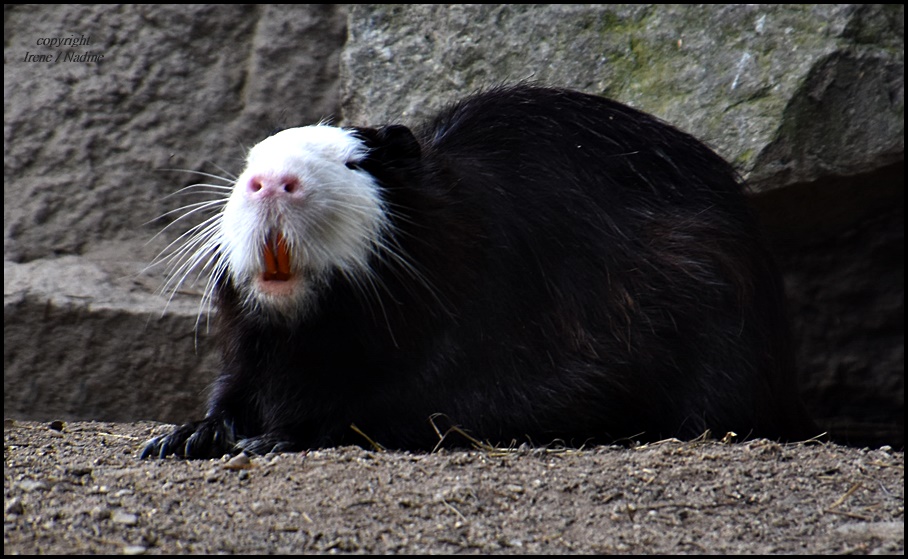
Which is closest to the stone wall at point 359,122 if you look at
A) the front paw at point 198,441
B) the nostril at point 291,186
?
the front paw at point 198,441

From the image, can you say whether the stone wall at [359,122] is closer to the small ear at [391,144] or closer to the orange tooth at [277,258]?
the small ear at [391,144]

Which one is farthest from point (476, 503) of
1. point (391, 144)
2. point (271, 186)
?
point (391, 144)

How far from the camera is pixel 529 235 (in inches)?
161

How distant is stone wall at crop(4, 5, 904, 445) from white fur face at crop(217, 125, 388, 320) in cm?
175

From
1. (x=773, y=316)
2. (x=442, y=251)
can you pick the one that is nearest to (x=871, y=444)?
(x=773, y=316)

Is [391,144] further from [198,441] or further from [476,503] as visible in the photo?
[476,503]

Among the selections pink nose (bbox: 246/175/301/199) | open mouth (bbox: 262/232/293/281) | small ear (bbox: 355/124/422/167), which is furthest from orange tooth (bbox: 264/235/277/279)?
small ear (bbox: 355/124/422/167)

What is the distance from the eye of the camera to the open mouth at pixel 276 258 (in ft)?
11.7

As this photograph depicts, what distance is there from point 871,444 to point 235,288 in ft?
12.1

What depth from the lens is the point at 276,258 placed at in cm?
364

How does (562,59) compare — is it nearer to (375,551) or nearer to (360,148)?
(360,148)

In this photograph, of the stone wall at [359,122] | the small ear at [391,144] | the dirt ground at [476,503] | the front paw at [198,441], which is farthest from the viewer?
the stone wall at [359,122]

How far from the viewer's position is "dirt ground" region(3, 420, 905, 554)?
250 centimetres

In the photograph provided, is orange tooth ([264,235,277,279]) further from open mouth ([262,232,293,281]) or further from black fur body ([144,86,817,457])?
black fur body ([144,86,817,457])
